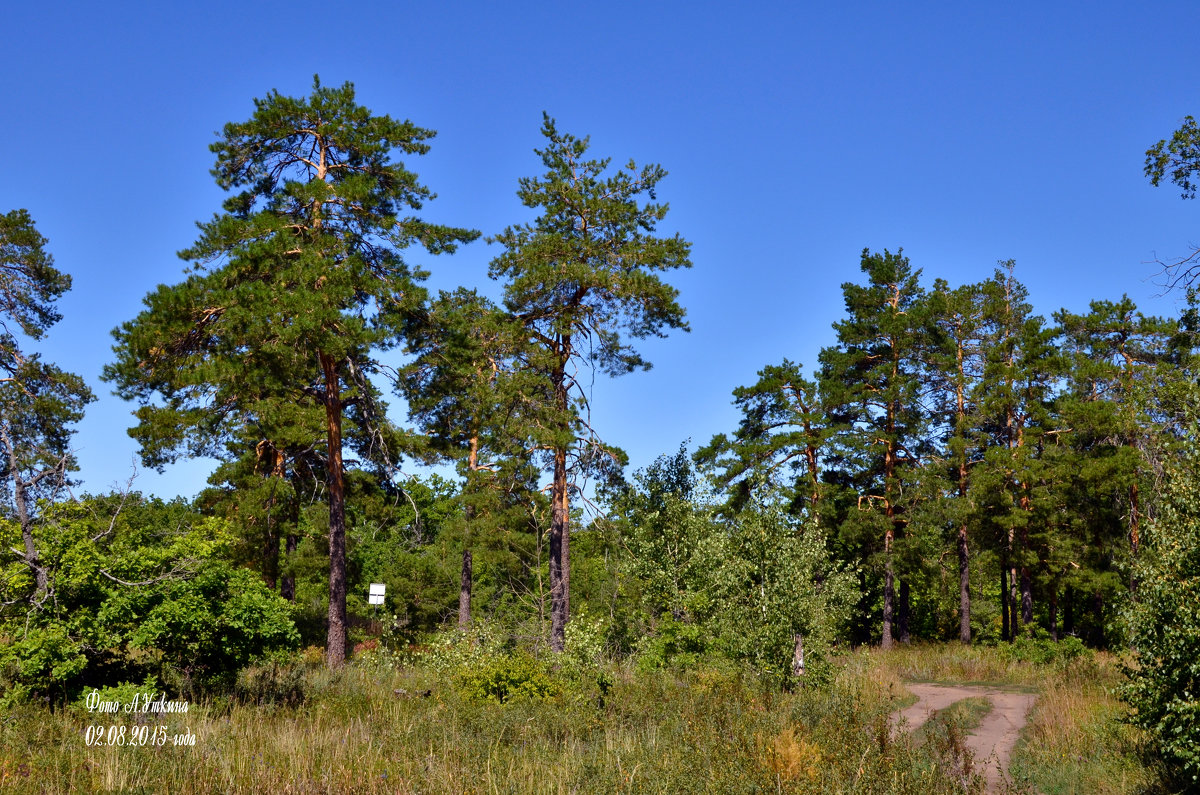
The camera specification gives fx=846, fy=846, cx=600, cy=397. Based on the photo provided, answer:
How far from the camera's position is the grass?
8594 mm

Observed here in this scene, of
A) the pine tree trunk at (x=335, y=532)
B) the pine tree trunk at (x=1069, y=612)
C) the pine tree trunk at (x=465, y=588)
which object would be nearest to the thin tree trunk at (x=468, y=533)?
the pine tree trunk at (x=465, y=588)

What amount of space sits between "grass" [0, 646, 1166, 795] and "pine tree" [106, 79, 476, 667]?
679cm

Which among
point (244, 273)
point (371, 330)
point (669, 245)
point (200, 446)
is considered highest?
point (669, 245)

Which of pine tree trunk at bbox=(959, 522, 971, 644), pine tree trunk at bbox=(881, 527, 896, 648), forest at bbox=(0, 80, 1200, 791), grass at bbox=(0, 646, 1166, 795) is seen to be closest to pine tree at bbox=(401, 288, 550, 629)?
forest at bbox=(0, 80, 1200, 791)

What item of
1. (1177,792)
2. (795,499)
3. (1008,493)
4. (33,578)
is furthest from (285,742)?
(1008,493)

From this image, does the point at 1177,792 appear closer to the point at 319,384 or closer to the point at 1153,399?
the point at 319,384

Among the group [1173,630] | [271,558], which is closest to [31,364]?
[271,558]

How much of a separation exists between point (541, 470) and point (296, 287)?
7.46 metres

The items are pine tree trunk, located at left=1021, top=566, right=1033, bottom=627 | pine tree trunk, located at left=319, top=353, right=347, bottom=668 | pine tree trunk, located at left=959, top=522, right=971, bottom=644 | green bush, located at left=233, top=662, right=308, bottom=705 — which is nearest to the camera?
green bush, located at left=233, top=662, right=308, bottom=705

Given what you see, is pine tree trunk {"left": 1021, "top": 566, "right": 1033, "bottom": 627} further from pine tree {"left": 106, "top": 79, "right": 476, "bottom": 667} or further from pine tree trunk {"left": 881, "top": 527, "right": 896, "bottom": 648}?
pine tree {"left": 106, "top": 79, "right": 476, "bottom": 667}

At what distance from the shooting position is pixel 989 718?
17156 mm

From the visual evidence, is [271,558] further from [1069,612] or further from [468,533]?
[1069,612]

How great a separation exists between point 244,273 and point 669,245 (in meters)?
10.2

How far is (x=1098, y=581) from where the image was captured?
3012 cm
